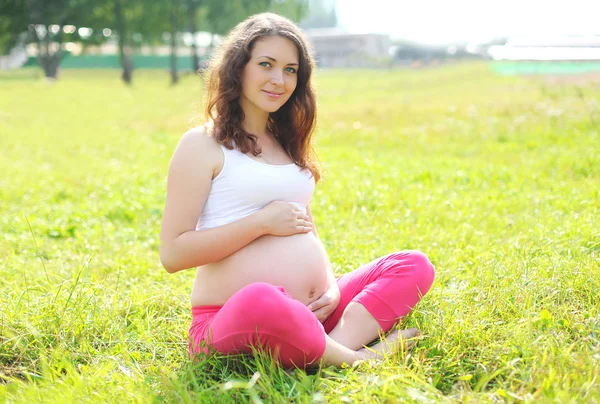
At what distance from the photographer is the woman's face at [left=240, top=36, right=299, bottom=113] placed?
260cm

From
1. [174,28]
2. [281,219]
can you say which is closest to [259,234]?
[281,219]

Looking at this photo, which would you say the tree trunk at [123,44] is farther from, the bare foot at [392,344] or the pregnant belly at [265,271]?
the bare foot at [392,344]

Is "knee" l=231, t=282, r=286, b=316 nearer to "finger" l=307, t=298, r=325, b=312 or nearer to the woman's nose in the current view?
"finger" l=307, t=298, r=325, b=312

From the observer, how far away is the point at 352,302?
104 inches

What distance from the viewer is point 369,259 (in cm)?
381

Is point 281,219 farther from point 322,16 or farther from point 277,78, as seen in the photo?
point 322,16

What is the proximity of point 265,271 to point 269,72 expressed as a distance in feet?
2.77

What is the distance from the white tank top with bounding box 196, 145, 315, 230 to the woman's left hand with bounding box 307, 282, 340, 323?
1.50ft

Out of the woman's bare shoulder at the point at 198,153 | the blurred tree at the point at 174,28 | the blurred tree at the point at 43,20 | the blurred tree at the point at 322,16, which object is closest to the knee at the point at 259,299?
the woman's bare shoulder at the point at 198,153

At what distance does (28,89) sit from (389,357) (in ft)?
79.3

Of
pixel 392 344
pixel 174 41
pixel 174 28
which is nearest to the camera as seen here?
pixel 392 344

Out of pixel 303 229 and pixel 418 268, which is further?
pixel 418 268

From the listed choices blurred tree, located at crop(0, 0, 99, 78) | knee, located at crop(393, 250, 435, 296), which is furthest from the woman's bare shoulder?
blurred tree, located at crop(0, 0, 99, 78)

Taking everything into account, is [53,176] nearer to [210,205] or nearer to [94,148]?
[94,148]
